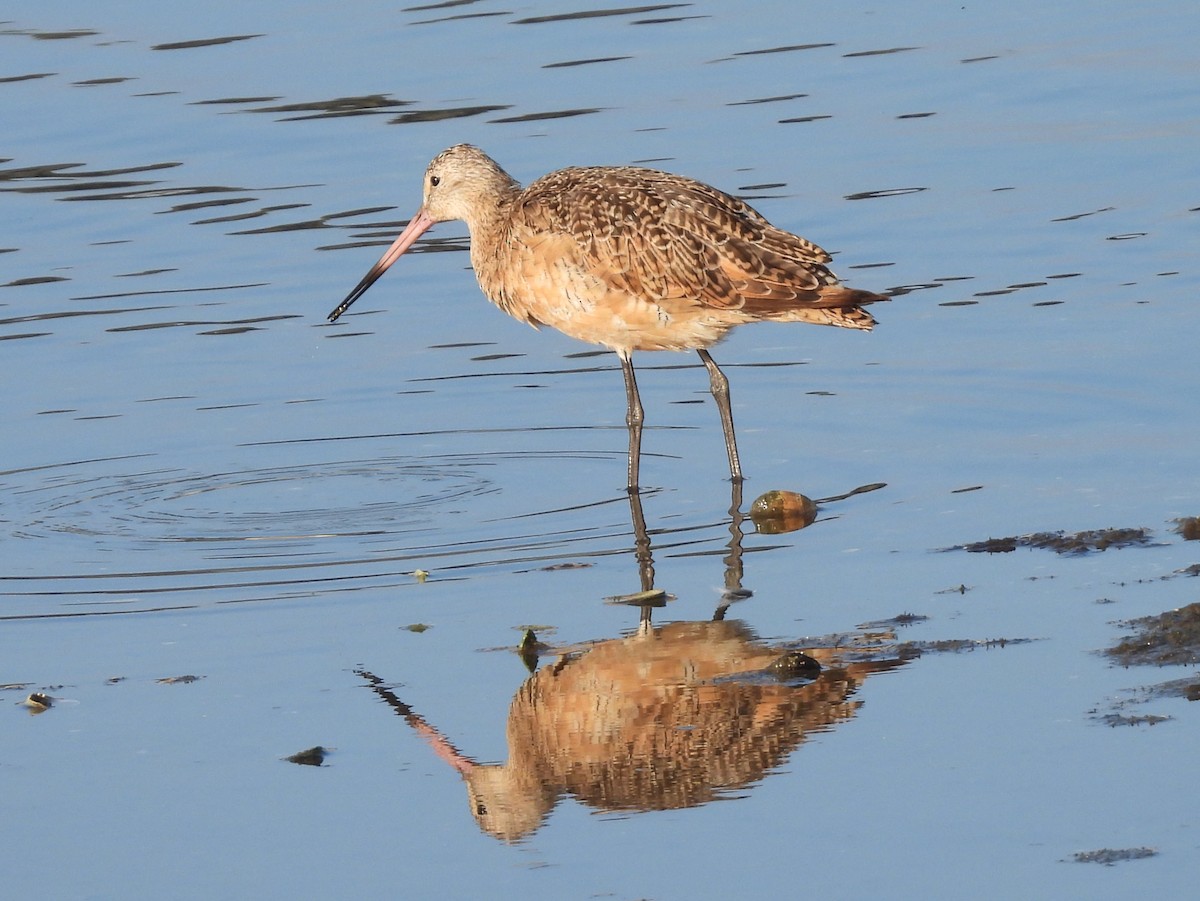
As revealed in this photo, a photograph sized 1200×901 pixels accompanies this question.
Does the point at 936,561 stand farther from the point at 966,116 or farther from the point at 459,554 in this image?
the point at 966,116

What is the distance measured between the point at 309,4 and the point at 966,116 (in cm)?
615

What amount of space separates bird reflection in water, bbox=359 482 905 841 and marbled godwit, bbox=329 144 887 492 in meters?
2.09

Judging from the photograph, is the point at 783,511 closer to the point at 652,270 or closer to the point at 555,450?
the point at 652,270

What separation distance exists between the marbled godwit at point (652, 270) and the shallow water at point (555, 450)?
0.58m

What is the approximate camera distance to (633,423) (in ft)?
30.9

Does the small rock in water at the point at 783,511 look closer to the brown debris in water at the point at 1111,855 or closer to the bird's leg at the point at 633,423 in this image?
the bird's leg at the point at 633,423

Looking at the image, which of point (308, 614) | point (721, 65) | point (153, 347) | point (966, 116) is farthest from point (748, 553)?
point (721, 65)

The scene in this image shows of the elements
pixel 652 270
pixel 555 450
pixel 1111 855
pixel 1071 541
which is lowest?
pixel 555 450

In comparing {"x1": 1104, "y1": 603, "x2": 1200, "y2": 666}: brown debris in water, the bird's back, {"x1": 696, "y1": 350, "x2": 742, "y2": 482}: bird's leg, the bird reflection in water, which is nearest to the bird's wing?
the bird's back

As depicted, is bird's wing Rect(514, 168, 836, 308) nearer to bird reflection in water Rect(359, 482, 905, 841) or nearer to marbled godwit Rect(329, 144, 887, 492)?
marbled godwit Rect(329, 144, 887, 492)

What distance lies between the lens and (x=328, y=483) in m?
9.42

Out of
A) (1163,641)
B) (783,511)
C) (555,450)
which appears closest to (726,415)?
(555,450)

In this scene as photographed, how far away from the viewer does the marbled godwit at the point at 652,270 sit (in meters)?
9.05

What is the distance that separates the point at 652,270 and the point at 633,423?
0.68 m
